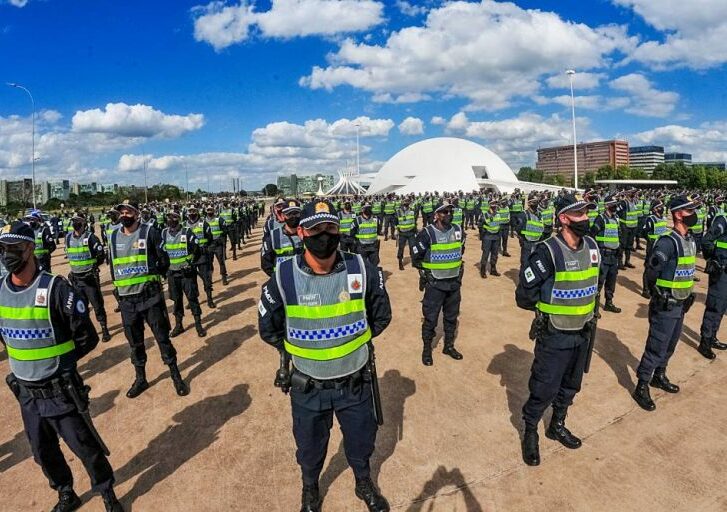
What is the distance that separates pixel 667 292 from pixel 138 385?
666 cm

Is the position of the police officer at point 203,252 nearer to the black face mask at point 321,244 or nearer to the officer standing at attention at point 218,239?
the officer standing at attention at point 218,239

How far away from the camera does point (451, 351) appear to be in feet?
20.8

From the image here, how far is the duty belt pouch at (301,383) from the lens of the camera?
9.90 feet

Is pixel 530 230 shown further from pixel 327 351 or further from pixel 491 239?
pixel 327 351

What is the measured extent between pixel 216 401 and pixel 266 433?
3.60 ft

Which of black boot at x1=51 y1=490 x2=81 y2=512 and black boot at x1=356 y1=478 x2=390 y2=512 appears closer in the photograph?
black boot at x1=356 y1=478 x2=390 y2=512

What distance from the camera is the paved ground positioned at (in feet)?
11.6

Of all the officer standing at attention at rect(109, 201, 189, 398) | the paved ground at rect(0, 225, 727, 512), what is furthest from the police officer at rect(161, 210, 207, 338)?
the officer standing at attention at rect(109, 201, 189, 398)

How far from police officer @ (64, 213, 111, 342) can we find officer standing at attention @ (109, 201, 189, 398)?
2636mm

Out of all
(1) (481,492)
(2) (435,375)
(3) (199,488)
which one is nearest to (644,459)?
(1) (481,492)

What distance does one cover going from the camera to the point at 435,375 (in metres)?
5.75

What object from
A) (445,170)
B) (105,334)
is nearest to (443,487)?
(105,334)

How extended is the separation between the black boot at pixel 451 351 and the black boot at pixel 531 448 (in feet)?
7.44

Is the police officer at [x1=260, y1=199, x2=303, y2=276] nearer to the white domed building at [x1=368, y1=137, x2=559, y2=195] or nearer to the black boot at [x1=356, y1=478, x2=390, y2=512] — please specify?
the black boot at [x1=356, y1=478, x2=390, y2=512]
